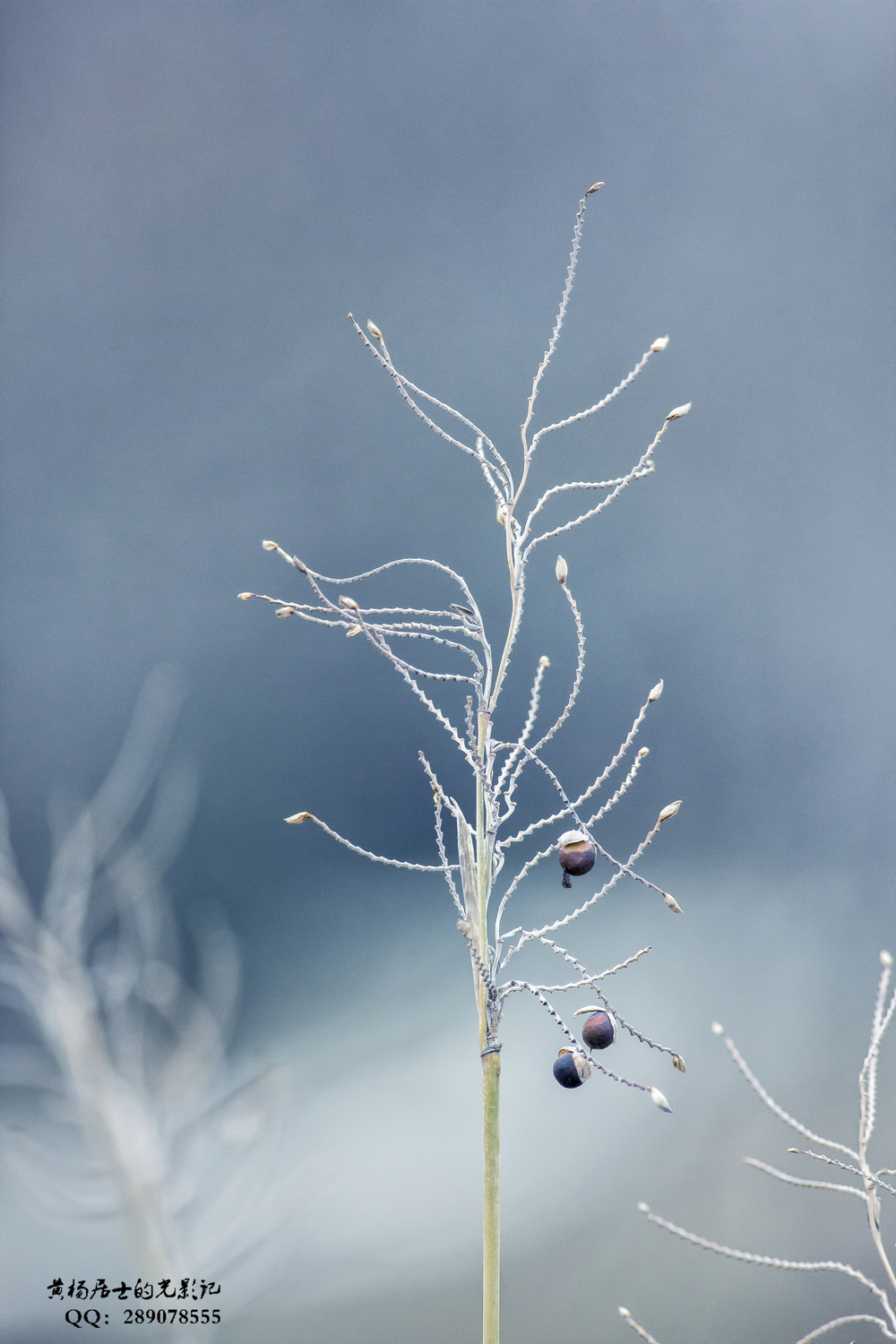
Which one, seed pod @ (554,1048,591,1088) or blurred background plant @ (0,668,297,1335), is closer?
seed pod @ (554,1048,591,1088)

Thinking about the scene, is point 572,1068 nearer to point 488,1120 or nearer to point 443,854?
point 488,1120

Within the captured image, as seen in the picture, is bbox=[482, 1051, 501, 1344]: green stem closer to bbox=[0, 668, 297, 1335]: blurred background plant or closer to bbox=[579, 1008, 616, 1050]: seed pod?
bbox=[579, 1008, 616, 1050]: seed pod

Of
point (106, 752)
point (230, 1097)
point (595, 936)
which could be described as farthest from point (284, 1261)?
point (106, 752)

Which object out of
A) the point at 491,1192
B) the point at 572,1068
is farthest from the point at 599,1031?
the point at 491,1192

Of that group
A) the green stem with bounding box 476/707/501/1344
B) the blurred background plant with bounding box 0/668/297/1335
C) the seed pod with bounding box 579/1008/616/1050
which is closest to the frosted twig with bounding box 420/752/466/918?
the green stem with bounding box 476/707/501/1344

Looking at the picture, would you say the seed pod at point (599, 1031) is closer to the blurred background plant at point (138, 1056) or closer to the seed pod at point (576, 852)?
the seed pod at point (576, 852)
